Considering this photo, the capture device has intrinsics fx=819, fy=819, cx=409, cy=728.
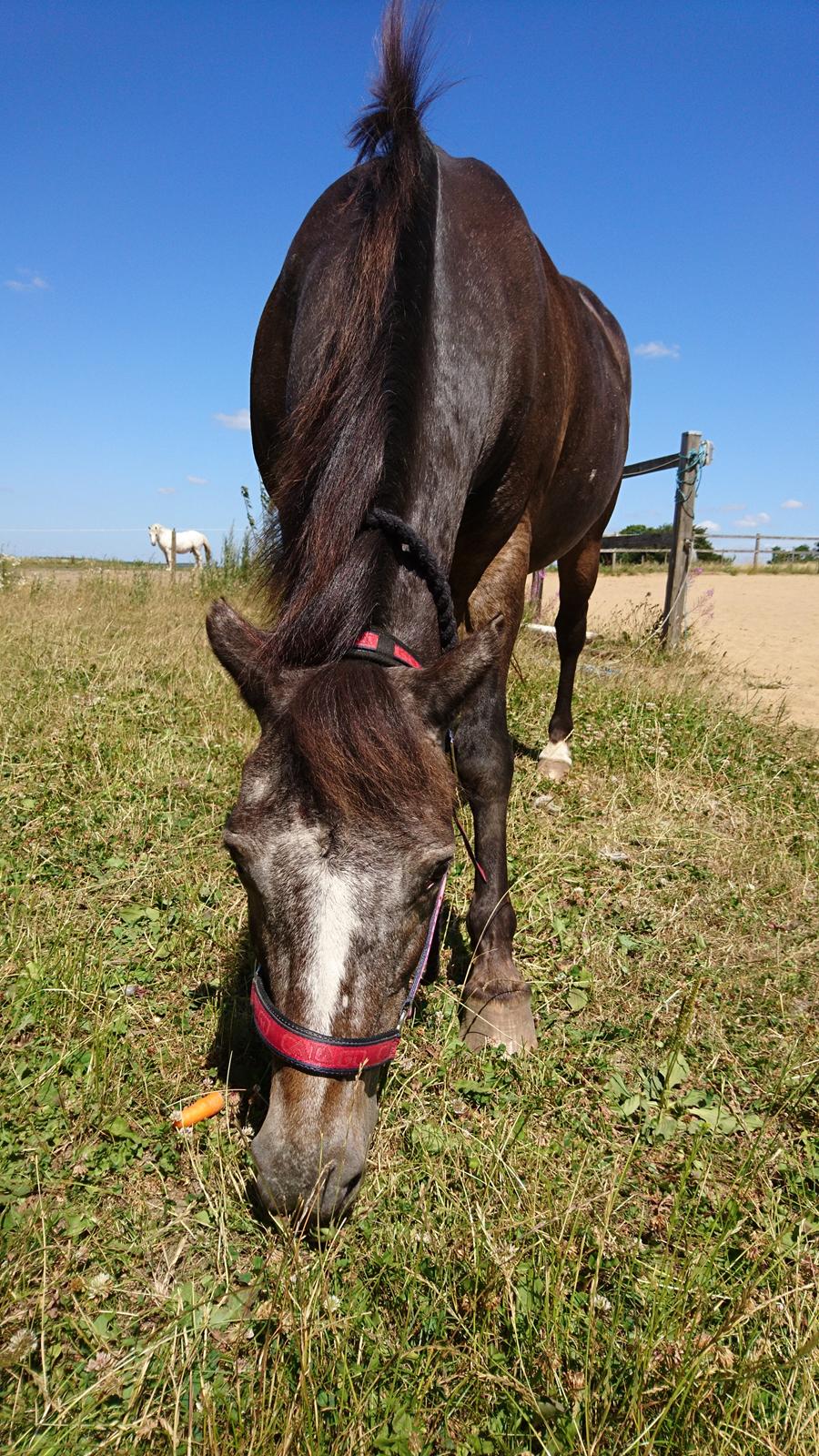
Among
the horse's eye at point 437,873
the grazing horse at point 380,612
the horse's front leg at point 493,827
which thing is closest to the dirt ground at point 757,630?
the horse's front leg at point 493,827

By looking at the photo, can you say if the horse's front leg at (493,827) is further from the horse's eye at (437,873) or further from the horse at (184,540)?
the horse at (184,540)

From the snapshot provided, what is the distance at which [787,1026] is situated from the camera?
273 cm

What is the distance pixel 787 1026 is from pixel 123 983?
2.19m

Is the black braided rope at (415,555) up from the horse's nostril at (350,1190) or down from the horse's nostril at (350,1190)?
up

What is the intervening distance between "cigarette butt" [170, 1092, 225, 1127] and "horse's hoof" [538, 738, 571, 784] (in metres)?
3.04

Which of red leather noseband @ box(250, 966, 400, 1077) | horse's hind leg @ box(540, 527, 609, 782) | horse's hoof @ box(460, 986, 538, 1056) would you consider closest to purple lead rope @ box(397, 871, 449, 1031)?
red leather noseband @ box(250, 966, 400, 1077)

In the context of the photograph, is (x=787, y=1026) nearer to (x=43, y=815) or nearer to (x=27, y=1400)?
(x=27, y=1400)

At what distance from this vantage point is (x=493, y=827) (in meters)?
3.05

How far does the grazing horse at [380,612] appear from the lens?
→ 1.71 m

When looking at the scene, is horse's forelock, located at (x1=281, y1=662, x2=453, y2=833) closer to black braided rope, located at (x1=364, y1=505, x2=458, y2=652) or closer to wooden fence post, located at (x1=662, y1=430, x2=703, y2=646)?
black braided rope, located at (x1=364, y1=505, x2=458, y2=652)

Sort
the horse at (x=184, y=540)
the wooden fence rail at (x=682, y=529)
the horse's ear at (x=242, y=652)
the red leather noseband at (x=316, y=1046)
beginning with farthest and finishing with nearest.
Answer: the horse at (x=184, y=540), the wooden fence rail at (x=682, y=529), the horse's ear at (x=242, y=652), the red leather noseband at (x=316, y=1046)

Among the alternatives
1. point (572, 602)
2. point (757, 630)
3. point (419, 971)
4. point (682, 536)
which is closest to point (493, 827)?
point (419, 971)

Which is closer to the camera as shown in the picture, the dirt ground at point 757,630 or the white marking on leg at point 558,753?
the white marking on leg at point 558,753

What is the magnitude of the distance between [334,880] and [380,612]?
2.36ft
